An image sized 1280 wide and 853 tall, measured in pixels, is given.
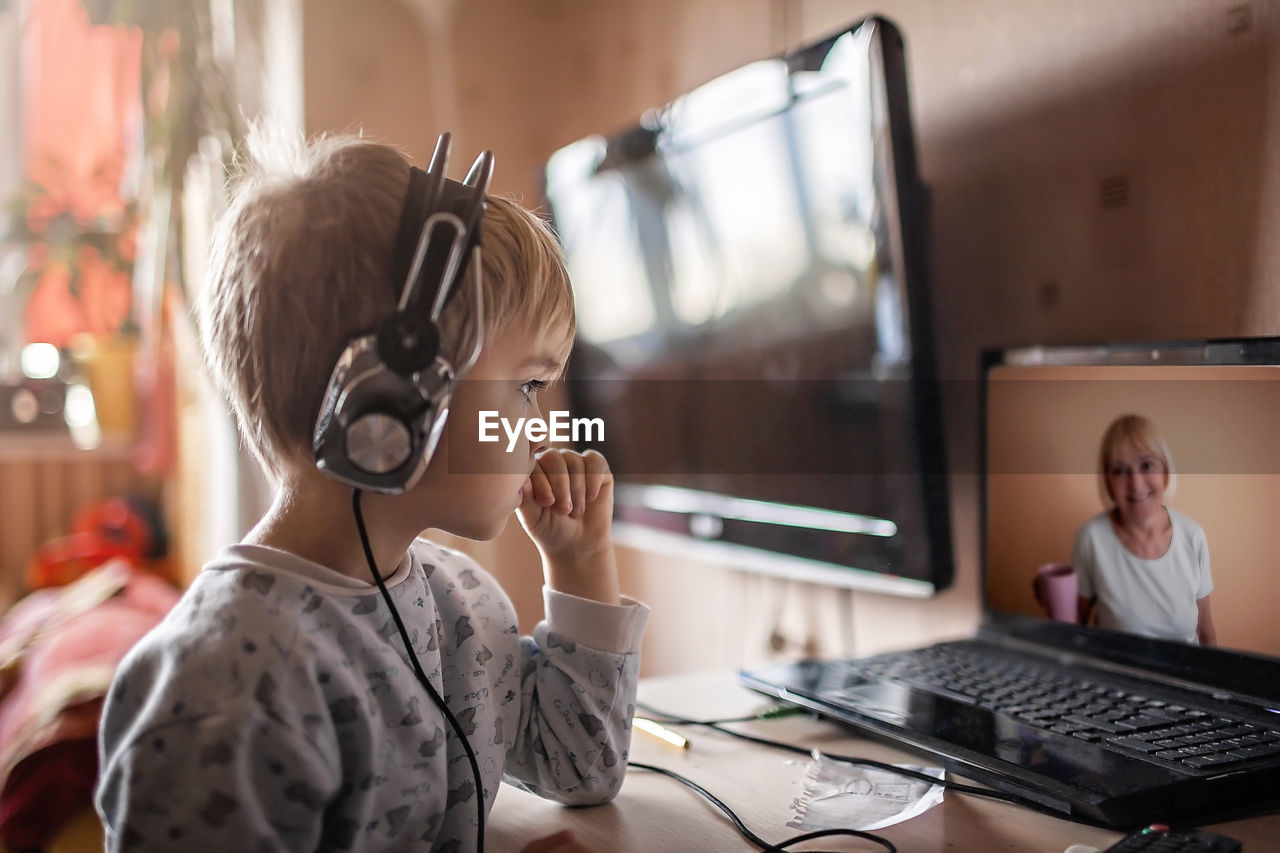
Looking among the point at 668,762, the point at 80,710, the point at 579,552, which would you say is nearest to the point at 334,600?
the point at 579,552

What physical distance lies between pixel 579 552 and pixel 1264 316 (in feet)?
2.00

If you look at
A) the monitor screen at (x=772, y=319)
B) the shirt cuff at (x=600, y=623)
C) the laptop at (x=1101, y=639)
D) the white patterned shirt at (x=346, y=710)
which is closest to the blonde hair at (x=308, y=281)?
the white patterned shirt at (x=346, y=710)

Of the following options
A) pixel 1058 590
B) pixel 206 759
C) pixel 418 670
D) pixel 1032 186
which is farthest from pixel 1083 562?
pixel 206 759

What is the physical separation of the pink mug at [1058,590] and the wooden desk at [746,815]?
0.24 metres

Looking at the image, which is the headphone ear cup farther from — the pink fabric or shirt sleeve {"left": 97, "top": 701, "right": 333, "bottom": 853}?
the pink fabric

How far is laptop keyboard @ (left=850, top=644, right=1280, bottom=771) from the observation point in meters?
0.68

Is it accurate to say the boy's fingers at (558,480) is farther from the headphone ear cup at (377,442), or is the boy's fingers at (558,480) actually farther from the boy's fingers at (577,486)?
the headphone ear cup at (377,442)

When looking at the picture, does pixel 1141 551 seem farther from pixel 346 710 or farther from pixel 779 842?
pixel 346 710

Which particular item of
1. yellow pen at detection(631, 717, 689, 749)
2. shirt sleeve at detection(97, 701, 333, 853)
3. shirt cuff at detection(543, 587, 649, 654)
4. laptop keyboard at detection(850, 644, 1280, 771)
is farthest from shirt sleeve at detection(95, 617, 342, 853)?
laptop keyboard at detection(850, 644, 1280, 771)

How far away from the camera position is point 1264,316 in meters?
0.83

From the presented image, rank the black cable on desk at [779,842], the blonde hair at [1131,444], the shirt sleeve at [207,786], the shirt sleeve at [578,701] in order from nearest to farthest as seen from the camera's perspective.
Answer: the shirt sleeve at [207,786] → the black cable on desk at [779,842] → the shirt sleeve at [578,701] → the blonde hair at [1131,444]

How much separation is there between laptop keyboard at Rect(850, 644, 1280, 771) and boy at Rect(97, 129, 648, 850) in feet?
1.01

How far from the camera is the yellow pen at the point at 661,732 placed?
0.85 m

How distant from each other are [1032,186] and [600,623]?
0.67 m
